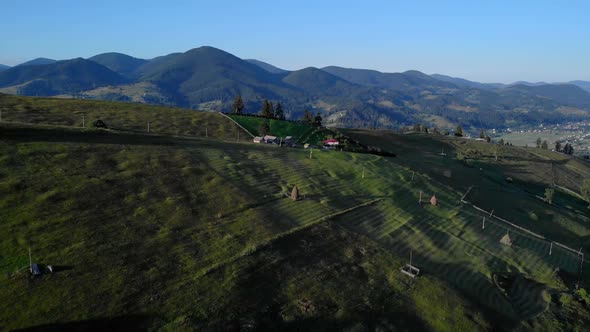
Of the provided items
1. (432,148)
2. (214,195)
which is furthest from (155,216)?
(432,148)

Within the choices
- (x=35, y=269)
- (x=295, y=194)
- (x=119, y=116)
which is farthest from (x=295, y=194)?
(x=119, y=116)

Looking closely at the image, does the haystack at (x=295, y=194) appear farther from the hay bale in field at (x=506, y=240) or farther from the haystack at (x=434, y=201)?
the hay bale in field at (x=506, y=240)

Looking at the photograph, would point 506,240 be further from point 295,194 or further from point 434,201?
point 295,194

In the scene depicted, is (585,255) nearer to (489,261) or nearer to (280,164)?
(489,261)

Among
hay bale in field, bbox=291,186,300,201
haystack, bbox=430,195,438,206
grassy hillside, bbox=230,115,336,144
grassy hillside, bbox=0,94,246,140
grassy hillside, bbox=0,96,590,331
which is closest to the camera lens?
grassy hillside, bbox=0,96,590,331

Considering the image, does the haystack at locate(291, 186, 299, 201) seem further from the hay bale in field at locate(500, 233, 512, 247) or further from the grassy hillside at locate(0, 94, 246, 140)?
the grassy hillside at locate(0, 94, 246, 140)

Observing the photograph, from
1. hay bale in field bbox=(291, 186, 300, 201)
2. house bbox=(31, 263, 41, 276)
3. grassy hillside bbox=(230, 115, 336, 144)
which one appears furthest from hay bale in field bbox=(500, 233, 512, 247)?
grassy hillside bbox=(230, 115, 336, 144)
